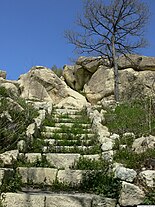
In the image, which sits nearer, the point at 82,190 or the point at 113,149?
the point at 82,190

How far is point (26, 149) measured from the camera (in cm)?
748

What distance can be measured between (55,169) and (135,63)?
17863 millimetres

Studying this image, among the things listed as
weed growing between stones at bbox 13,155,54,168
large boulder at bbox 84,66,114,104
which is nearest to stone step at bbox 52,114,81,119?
weed growing between stones at bbox 13,155,54,168

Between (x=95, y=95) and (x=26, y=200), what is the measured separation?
17431 millimetres

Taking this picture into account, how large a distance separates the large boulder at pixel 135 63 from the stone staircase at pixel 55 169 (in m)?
14.0

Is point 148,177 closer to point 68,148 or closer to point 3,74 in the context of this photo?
point 68,148

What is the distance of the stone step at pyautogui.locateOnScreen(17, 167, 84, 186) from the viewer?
6234 millimetres

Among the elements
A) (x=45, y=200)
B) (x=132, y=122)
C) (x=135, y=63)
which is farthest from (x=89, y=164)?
(x=135, y=63)

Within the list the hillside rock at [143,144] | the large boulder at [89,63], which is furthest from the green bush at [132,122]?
the large boulder at [89,63]

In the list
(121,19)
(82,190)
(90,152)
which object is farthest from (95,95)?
(82,190)

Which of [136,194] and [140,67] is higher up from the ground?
[140,67]

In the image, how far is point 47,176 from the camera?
630cm

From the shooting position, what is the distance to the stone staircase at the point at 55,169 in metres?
5.14

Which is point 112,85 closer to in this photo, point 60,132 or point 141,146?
point 60,132
